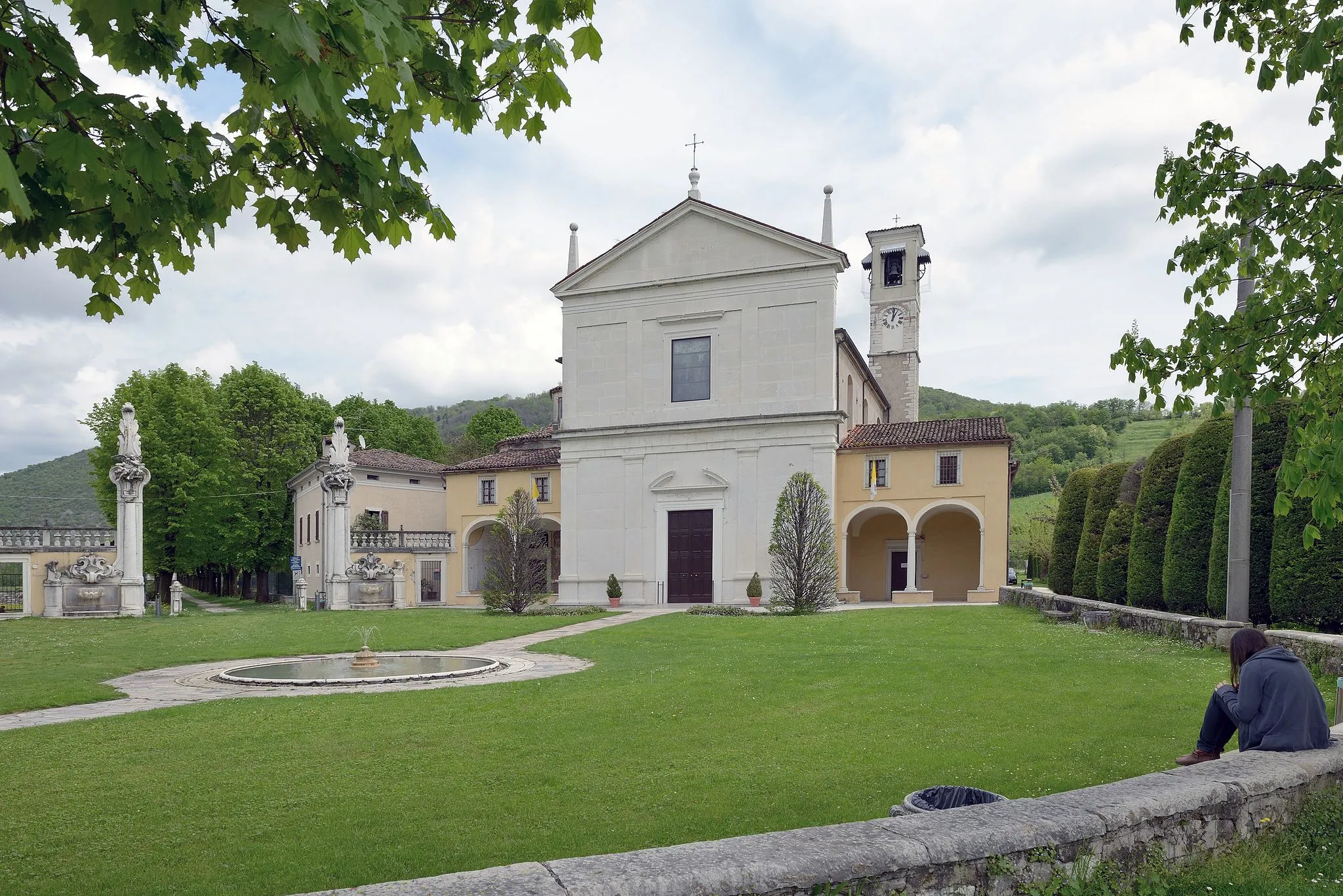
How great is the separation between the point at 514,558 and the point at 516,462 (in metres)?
11.6

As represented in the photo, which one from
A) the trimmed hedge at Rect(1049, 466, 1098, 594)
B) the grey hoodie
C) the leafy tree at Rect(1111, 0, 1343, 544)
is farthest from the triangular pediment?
the grey hoodie

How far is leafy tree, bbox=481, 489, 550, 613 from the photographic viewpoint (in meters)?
27.3

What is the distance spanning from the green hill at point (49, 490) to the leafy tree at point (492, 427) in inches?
1131

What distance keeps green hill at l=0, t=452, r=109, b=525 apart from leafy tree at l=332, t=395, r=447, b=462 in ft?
71.1

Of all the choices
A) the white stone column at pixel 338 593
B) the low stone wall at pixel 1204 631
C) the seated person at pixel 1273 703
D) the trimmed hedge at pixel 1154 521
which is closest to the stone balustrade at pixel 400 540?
the white stone column at pixel 338 593

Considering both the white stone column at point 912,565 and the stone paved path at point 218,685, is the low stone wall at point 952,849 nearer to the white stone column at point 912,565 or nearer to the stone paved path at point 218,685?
the stone paved path at point 218,685

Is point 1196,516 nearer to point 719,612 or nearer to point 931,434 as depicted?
point 719,612

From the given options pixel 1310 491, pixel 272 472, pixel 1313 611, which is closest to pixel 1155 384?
pixel 1310 491

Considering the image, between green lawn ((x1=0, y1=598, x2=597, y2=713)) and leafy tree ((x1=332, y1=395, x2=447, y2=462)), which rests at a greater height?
leafy tree ((x1=332, y1=395, x2=447, y2=462))

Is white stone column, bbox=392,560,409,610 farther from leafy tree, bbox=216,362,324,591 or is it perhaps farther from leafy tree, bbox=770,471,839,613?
leafy tree, bbox=770,471,839,613

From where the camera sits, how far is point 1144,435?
90062 millimetres

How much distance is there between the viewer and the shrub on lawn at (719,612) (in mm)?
26172

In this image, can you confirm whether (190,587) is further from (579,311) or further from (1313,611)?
(1313,611)

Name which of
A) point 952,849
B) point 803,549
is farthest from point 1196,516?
point 952,849
